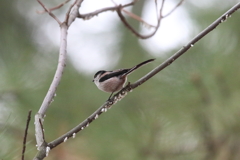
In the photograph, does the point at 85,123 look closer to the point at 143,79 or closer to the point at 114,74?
the point at 143,79

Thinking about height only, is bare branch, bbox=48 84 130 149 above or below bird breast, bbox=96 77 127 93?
below

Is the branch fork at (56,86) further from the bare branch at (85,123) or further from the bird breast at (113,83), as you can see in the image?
the bird breast at (113,83)

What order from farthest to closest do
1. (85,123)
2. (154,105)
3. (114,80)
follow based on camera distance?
(154,105) → (114,80) → (85,123)

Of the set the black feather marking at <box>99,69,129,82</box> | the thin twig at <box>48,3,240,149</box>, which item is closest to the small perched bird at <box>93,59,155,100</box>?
the black feather marking at <box>99,69,129,82</box>

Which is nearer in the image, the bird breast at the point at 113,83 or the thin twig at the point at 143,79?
the thin twig at the point at 143,79

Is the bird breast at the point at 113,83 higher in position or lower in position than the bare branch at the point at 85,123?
higher

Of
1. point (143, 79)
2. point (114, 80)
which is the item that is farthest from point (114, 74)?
point (143, 79)

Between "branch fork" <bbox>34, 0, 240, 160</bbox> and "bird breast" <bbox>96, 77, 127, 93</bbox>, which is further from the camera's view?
"bird breast" <bbox>96, 77, 127, 93</bbox>

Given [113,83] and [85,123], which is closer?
[85,123]

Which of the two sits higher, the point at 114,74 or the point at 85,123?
the point at 114,74

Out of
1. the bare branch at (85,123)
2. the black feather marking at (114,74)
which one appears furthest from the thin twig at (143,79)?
the black feather marking at (114,74)

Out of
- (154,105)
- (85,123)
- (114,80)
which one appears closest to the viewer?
(85,123)

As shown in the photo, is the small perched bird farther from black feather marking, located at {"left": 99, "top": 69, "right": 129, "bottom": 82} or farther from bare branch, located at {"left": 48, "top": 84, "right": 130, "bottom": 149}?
bare branch, located at {"left": 48, "top": 84, "right": 130, "bottom": 149}

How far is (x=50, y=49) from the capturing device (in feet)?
4.58
